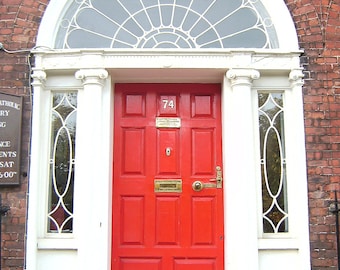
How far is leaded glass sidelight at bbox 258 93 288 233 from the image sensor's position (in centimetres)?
451

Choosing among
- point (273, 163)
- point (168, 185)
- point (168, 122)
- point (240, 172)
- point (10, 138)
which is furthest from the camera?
point (168, 122)

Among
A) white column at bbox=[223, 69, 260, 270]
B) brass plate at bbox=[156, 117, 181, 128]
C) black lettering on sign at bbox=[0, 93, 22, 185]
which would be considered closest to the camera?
white column at bbox=[223, 69, 260, 270]

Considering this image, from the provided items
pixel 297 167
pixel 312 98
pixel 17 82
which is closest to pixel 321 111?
pixel 312 98

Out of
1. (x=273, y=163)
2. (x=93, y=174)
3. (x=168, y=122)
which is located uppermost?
(x=168, y=122)

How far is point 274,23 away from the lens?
475 centimetres

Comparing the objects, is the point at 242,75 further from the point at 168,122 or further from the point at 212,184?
the point at 212,184

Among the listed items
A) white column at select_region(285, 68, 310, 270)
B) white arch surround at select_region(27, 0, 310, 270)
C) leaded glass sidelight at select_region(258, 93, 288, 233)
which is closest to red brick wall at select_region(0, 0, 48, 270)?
white arch surround at select_region(27, 0, 310, 270)

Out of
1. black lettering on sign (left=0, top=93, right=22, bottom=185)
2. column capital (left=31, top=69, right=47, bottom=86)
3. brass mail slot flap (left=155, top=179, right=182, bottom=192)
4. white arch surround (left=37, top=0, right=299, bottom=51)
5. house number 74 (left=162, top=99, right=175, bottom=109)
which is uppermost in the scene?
white arch surround (left=37, top=0, right=299, bottom=51)

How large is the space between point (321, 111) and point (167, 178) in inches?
70.7

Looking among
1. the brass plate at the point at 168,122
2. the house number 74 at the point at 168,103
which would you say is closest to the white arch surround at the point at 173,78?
the house number 74 at the point at 168,103

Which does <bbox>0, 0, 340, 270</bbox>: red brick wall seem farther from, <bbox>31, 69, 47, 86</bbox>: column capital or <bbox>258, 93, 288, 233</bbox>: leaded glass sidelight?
<bbox>258, 93, 288, 233</bbox>: leaded glass sidelight

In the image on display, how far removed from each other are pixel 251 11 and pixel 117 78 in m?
1.68

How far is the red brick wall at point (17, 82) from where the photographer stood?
14.4ft

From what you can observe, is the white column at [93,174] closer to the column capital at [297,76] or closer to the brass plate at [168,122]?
the brass plate at [168,122]
